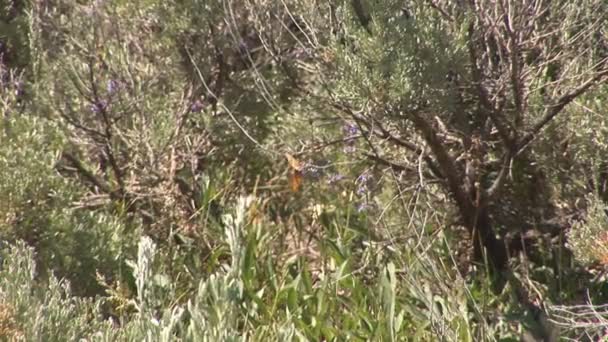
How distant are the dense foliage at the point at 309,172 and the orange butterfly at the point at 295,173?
0.02 m

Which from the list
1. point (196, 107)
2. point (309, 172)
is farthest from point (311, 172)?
point (196, 107)

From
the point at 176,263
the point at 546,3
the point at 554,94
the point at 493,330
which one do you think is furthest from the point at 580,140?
the point at 176,263

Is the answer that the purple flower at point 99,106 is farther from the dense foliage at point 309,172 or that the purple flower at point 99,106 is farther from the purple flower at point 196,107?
Answer: the purple flower at point 196,107

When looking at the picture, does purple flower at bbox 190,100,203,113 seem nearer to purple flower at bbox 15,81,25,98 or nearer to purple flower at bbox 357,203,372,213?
purple flower at bbox 15,81,25,98

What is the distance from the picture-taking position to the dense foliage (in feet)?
11.1

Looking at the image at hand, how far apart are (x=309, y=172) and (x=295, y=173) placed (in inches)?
3.6

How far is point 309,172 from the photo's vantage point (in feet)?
14.1

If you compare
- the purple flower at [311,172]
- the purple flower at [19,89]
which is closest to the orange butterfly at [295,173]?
the purple flower at [311,172]

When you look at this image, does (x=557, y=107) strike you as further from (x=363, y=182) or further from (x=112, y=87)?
(x=112, y=87)

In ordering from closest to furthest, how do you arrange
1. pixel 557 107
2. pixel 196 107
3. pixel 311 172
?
pixel 557 107, pixel 311 172, pixel 196 107

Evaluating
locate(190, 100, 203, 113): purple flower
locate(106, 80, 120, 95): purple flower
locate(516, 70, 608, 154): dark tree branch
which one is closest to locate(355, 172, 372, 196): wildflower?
locate(516, 70, 608, 154): dark tree branch

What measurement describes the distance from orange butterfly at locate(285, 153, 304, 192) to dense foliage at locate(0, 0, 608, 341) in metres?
0.02

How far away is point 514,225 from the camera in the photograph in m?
4.25

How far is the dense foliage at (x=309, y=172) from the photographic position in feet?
11.1
